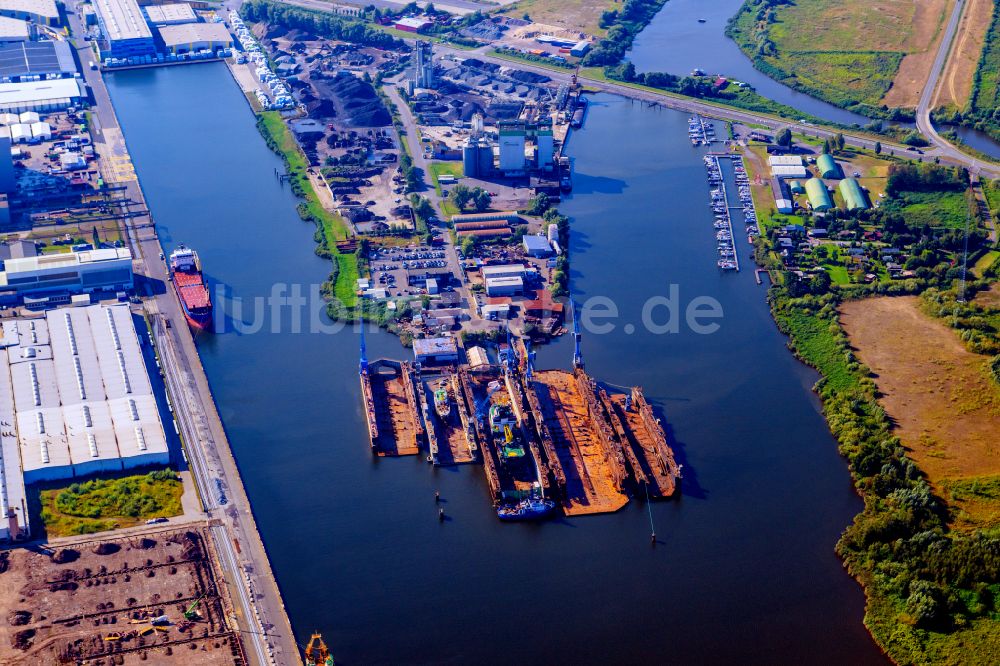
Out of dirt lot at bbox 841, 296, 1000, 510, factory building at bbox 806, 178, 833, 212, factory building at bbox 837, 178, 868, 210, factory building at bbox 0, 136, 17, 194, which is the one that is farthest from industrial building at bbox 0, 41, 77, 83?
dirt lot at bbox 841, 296, 1000, 510

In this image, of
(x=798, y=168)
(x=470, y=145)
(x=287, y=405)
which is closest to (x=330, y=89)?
(x=470, y=145)

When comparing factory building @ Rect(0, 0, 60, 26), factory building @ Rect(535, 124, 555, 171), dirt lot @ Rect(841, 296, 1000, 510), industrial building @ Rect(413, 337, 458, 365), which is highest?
factory building @ Rect(0, 0, 60, 26)

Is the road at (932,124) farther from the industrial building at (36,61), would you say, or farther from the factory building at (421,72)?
the industrial building at (36,61)

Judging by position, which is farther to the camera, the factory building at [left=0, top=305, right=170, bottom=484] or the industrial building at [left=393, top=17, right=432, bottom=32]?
the industrial building at [left=393, top=17, right=432, bottom=32]

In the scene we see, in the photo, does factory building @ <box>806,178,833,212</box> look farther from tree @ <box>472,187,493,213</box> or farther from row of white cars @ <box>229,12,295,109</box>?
row of white cars @ <box>229,12,295,109</box>

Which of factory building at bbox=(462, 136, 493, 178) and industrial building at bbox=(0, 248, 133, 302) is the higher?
factory building at bbox=(462, 136, 493, 178)

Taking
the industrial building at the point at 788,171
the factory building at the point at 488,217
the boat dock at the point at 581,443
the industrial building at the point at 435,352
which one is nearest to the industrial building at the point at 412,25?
the factory building at the point at 488,217

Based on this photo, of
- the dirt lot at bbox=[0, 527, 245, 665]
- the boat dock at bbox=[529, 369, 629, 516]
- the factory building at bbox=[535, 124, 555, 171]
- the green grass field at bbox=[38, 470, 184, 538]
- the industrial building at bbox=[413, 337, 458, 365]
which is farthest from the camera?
the factory building at bbox=[535, 124, 555, 171]
